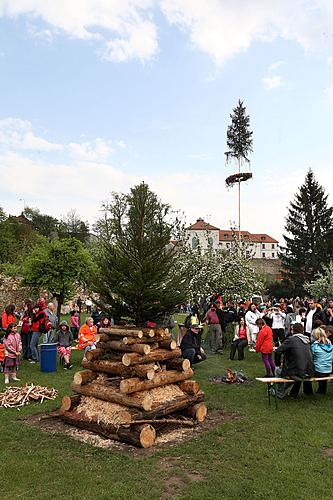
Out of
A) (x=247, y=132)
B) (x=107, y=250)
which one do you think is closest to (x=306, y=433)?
(x=107, y=250)

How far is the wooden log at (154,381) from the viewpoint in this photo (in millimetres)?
8023

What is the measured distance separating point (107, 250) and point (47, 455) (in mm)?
3901

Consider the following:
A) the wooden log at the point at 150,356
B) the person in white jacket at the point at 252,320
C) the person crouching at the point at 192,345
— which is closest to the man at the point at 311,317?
the person in white jacket at the point at 252,320

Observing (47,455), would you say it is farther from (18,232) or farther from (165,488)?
(18,232)

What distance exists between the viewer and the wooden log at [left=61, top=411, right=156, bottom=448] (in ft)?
24.5

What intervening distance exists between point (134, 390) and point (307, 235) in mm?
41262

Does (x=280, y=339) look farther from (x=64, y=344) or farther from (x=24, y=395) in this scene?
(x=24, y=395)

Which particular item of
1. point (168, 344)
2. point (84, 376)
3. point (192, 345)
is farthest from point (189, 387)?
point (192, 345)

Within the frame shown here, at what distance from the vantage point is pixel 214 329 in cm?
1764

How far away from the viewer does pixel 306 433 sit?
8.07 meters

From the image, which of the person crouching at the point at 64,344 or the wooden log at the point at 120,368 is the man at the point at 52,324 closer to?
the person crouching at the point at 64,344

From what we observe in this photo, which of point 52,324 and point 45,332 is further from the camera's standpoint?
point 52,324

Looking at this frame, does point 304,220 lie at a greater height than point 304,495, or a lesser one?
greater

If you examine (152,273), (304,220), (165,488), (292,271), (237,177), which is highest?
(237,177)
